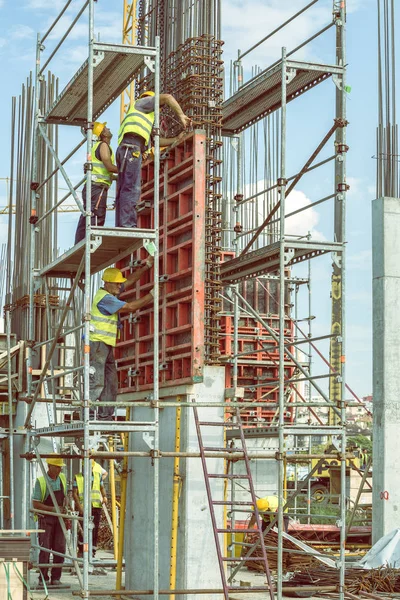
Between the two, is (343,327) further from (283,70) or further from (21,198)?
(21,198)

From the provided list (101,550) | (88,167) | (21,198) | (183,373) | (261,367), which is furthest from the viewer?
(261,367)

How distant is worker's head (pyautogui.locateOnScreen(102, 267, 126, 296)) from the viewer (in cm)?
1374

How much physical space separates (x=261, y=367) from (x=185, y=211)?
577 inches

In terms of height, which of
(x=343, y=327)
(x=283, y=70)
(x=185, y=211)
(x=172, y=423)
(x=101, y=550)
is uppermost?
(x=283, y=70)

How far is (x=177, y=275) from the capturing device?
14.3 meters

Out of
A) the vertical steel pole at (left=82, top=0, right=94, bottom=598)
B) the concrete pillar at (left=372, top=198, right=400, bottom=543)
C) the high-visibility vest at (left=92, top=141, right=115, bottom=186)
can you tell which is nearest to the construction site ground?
the vertical steel pole at (left=82, top=0, right=94, bottom=598)

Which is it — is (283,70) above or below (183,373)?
above

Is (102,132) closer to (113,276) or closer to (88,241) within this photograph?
(113,276)

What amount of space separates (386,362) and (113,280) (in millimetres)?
7363

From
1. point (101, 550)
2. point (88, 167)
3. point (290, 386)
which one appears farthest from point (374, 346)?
point (88, 167)

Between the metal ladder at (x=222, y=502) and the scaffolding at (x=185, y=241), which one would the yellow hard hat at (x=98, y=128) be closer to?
the scaffolding at (x=185, y=241)

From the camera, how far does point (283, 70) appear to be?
1323 centimetres

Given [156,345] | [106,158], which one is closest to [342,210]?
[156,345]

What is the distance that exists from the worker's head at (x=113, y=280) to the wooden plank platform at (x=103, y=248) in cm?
25
